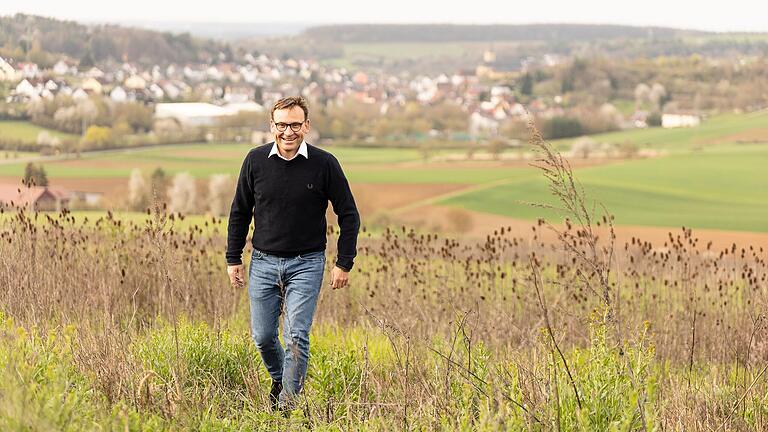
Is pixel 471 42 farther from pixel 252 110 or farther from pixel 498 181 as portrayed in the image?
pixel 498 181

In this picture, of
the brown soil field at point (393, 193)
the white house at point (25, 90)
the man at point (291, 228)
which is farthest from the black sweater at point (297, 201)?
the white house at point (25, 90)

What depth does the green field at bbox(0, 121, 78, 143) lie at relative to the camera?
46.5 meters

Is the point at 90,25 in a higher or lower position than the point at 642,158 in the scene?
higher

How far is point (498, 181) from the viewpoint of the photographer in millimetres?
44969

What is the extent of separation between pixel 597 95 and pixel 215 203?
49.1m

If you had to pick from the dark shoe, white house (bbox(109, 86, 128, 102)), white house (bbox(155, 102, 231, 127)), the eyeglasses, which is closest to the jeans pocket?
the eyeglasses

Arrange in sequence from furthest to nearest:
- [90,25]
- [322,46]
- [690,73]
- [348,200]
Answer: [322,46] < [690,73] < [90,25] < [348,200]

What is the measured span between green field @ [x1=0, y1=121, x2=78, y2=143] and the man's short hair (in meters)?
42.8

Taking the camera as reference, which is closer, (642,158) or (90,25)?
(642,158)

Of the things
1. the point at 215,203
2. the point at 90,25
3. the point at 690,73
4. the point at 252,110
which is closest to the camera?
the point at 215,203

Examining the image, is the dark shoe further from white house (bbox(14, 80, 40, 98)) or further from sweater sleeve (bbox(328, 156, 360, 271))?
white house (bbox(14, 80, 40, 98))

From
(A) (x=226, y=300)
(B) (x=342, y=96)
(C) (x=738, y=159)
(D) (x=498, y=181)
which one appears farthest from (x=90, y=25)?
(A) (x=226, y=300)

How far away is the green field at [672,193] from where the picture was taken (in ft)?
121

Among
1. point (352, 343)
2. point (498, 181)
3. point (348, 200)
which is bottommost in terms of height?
point (498, 181)
